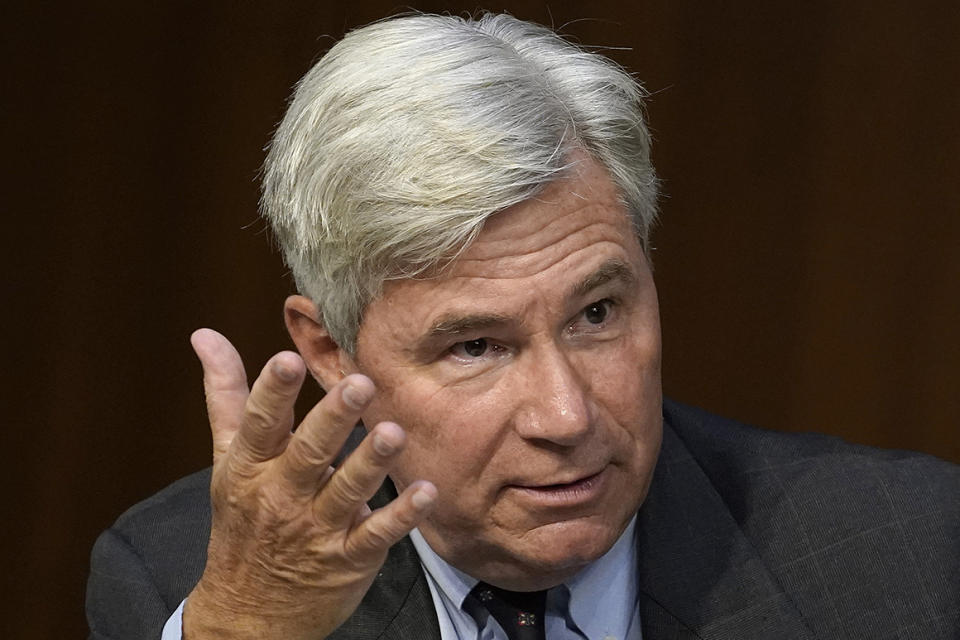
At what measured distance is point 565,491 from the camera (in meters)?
2.05

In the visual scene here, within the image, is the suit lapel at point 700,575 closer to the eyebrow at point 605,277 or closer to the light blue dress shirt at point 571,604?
the light blue dress shirt at point 571,604

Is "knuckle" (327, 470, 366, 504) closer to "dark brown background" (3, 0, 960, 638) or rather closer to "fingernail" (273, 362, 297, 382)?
"fingernail" (273, 362, 297, 382)

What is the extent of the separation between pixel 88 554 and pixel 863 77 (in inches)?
79.4

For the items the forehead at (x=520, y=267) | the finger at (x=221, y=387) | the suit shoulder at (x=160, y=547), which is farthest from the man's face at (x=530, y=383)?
the suit shoulder at (x=160, y=547)

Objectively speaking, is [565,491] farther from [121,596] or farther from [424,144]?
[121,596]

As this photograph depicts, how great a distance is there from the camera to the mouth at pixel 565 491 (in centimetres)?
204

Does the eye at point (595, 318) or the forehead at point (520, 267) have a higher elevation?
A: the forehead at point (520, 267)

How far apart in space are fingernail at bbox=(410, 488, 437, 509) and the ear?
0.53 metres

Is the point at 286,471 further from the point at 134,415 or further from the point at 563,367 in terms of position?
the point at 134,415

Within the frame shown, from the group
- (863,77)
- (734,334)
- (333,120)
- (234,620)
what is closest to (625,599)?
(234,620)

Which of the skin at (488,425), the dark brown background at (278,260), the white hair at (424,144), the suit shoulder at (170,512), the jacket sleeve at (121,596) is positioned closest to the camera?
the skin at (488,425)

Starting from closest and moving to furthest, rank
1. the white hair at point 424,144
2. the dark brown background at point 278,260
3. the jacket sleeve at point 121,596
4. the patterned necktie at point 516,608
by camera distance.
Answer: the white hair at point 424,144 < the patterned necktie at point 516,608 < the jacket sleeve at point 121,596 < the dark brown background at point 278,260

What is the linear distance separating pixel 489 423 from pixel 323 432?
1.08 ft

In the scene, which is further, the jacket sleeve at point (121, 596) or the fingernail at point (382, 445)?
the jacket sleeve at point (121, 596)
